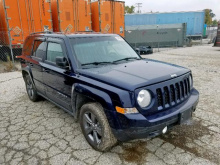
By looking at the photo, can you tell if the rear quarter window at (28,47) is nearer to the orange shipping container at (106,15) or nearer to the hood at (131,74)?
the hood at (131,74)

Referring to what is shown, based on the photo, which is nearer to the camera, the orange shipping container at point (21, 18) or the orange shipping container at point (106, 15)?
the orange shipping container at point (21, 18)

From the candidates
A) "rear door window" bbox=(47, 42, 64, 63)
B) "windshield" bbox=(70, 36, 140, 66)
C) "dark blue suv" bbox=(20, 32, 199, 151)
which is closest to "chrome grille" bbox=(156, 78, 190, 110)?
"dark blue suv" bbox=(20, 32, 199, 151)

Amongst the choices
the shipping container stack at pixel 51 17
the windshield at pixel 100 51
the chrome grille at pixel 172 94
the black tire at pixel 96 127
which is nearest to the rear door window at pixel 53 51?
the windshield at pixel 100 51

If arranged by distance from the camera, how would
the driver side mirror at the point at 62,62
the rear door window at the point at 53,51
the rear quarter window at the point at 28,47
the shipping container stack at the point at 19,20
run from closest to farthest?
the driver side mirror at the point at 62,62
the rear door window at the point at 53,51
the rear quarter window at the point at 28,47
the shipping container stack at the point at 19,20

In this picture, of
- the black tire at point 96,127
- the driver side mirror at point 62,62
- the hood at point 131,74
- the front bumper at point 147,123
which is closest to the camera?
the front bumper at point 147,123

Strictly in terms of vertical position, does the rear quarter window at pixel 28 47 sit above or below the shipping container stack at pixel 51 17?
A: below

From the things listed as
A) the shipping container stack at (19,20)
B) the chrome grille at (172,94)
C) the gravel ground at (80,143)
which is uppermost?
the shipping container stack at (19,20)

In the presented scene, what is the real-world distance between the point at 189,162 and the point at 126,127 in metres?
1.08

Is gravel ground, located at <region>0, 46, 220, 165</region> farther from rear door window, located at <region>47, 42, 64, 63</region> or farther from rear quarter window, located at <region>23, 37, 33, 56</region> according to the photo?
rear quarter window, located at <region>23, 37, 33, 56</region>

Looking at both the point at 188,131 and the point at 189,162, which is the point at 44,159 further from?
the point at 188,131

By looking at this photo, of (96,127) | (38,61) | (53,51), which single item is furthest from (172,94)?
(38,61)

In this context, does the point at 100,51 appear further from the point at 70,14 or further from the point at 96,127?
the point at 70,14

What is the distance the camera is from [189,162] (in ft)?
8.65

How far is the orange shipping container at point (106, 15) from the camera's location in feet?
43.0
